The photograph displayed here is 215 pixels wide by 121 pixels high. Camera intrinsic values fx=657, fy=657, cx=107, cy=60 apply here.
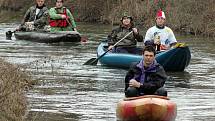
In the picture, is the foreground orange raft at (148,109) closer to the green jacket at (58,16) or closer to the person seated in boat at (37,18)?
the green jacket at (58,16)

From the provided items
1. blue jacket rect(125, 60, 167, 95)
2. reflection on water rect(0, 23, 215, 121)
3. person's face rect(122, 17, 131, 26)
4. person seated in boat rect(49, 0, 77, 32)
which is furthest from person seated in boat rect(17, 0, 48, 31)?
blue jacket rect(125, 60, 167, 95)

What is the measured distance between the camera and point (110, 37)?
56.1 ft

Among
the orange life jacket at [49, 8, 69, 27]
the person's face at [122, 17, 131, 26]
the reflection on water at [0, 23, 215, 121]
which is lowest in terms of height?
the reflection on water at [0, 23, 215, 121]

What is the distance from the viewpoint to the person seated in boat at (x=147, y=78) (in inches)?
386

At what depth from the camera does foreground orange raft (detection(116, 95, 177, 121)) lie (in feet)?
29.7

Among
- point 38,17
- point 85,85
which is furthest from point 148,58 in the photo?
point 38,17

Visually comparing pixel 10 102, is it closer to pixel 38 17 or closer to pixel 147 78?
pixel 147 78

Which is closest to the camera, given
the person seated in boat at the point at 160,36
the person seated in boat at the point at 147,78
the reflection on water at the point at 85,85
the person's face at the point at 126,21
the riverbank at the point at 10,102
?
the riverbank at the point at 10,102

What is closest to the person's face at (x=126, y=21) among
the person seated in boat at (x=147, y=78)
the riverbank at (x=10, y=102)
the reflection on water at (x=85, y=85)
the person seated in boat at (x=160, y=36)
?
the person seated in boat at (x=160, y=36)

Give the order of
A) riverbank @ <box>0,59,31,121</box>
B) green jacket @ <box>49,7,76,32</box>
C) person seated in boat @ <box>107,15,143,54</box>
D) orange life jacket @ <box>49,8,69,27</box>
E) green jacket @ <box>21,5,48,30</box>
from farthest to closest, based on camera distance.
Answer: green jacket @ <box>21,5,48,30</box> → orange life jacket @ <box>49,8,69,27</box> → green jacket @ <box>49,7,76,32</box> → person seated in boat @ <box>107,15,143,54</box> → riverbank @ <box>0,59,31,121</box>

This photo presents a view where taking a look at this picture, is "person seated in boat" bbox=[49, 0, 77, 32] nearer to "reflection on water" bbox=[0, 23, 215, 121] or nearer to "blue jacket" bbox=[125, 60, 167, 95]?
"reflection on water" bbox=[0, 23, 215, 121]

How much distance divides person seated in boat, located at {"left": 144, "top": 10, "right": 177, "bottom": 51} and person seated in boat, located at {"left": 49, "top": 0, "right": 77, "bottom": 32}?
25.3 ft

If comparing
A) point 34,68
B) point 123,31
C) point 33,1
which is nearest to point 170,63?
point 123,31

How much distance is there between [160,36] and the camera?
1552 centimetres
